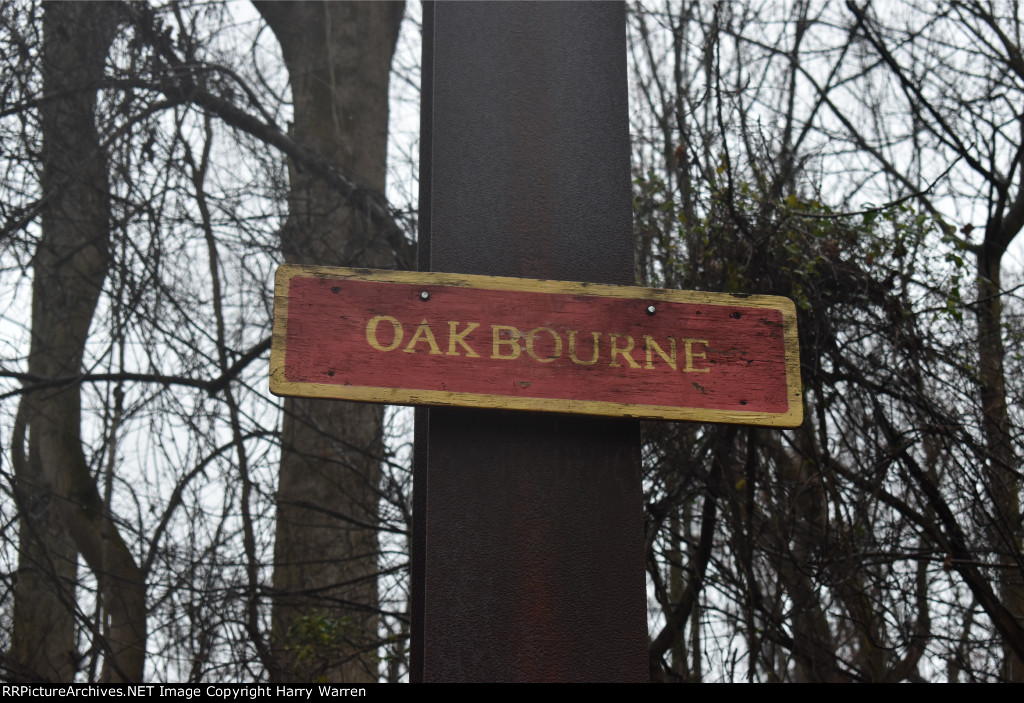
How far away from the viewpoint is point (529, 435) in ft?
6.72

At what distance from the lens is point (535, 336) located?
6.81ft

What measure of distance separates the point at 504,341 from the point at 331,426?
3.98 meters

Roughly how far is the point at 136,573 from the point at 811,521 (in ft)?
10.8

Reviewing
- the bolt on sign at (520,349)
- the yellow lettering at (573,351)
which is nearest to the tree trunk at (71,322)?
the bolt on sign at (520,349)

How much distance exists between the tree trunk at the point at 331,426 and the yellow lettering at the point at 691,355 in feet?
9.94

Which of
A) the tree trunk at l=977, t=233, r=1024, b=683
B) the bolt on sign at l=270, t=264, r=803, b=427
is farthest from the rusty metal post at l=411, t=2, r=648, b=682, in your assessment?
the tree trunk at l=977, t=233, r=1024, b=683

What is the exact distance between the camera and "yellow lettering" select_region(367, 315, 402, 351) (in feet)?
6.72

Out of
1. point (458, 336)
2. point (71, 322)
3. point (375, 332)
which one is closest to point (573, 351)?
point (458, 336)

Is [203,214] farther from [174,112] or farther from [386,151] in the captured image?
[386,151]

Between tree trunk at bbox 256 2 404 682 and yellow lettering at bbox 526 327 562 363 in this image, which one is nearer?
yellow lettering at bbox 526 327 562 363

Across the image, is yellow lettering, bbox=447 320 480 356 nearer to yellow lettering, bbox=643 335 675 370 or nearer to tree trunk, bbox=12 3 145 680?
yellow lettering, bbox=643 335 675 370

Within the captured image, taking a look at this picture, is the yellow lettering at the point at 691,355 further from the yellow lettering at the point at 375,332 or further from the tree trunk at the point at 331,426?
the tree trunk at the point at 331,426

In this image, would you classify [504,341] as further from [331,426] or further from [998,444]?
[331,426]

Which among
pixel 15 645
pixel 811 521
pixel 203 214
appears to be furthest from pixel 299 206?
pixel 811 521
